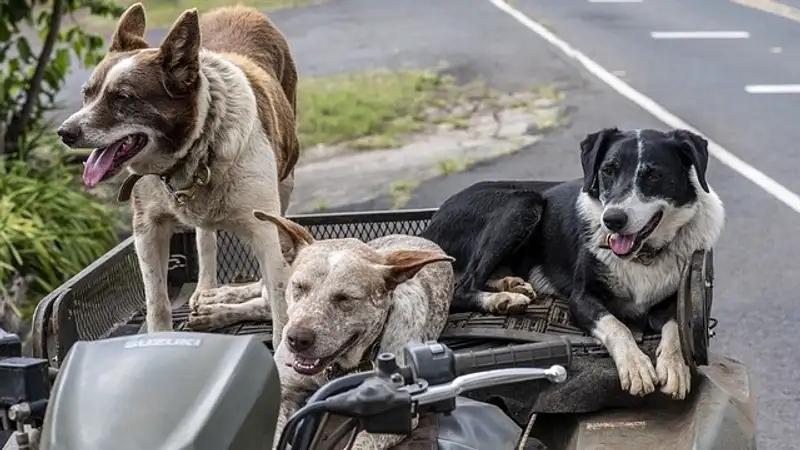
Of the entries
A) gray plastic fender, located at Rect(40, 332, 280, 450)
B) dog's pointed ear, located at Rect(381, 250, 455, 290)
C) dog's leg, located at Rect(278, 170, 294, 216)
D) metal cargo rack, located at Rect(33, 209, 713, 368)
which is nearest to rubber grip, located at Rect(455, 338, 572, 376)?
gray plastic fender, located at Rect(40, 332, 280, 450)

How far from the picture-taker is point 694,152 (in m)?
3.35

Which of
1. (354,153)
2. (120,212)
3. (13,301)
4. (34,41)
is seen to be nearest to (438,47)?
(354,153)

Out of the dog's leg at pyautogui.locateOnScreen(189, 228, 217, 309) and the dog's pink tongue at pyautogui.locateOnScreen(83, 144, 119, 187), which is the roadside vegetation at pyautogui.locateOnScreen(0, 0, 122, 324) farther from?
the dog's pink tongue at pyautogui.locateOnScreen(83, 144, 119, 187)

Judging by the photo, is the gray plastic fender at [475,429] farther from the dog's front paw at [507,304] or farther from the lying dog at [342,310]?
the dog's front paw at [507,304]

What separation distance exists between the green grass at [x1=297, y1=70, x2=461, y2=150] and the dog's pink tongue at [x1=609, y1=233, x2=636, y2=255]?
6.52 meters

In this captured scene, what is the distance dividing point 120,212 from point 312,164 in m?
2.16

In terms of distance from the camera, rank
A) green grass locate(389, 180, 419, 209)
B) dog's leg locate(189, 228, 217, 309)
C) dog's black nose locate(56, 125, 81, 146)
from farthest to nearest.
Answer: green grass locate(389, 180, 419, 209)
dog's leg locate(189, 228, 217, 309)
dog's black nose locate(56, 125, 81, 146)

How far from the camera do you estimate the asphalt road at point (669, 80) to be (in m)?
6.03

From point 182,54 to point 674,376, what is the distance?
1.58 metres

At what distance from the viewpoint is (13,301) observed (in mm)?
5992

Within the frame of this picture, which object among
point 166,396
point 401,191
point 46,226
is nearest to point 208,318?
point 166,396

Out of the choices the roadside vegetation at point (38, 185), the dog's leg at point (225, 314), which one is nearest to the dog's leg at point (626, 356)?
the dog's leg at point (225, 314)

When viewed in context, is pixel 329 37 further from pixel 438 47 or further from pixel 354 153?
pixel 354 153

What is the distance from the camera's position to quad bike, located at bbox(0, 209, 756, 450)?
1.58 m
